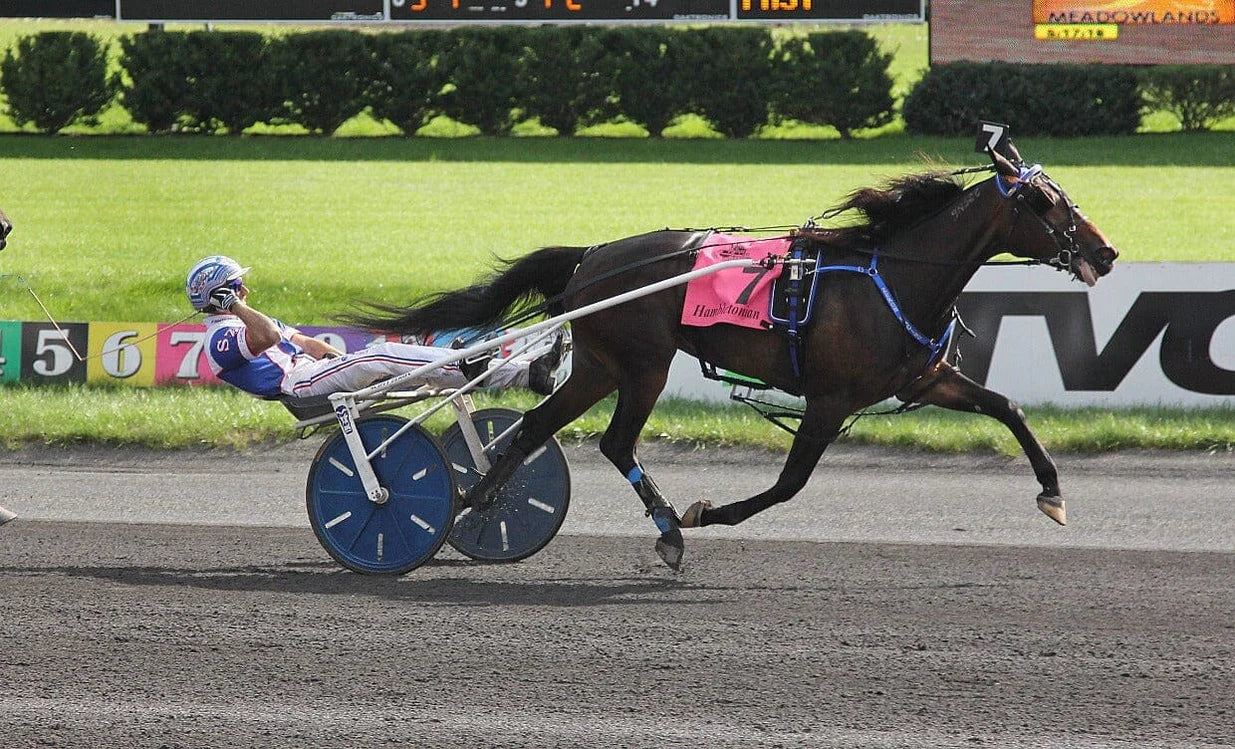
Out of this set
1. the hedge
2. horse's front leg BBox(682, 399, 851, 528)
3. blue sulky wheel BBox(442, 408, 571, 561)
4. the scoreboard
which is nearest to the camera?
horse's front leg BBox(682, 399, 851, 528)

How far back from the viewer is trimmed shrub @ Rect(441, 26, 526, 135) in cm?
2220

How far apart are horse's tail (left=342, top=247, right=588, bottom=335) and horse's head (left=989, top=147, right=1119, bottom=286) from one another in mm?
1747

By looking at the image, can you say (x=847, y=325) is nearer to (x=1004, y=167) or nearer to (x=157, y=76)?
(x=1004, y=167)

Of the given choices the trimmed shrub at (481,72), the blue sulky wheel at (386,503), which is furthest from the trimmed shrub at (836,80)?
the blue sulky wheel at (386,503)

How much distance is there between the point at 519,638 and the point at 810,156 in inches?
652

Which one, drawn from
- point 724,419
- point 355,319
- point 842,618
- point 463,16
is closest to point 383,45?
point 463,16

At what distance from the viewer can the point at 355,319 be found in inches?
250

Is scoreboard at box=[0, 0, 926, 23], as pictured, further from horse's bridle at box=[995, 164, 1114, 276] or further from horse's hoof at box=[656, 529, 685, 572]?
horse's hoof at box=[656, 529, 685, 572]

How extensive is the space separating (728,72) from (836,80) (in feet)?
5.10

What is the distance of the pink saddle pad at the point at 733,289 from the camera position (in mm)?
5750

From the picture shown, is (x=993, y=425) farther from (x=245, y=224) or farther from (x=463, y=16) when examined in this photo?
(x=463, y=16)

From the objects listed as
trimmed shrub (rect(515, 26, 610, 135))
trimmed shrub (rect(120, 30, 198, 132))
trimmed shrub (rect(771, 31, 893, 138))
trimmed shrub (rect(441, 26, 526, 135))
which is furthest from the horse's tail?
trimmed shrub (rect(120, 30, 198, 132))

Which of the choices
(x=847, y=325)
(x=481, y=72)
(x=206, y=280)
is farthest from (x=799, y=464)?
(x=481, y=72)

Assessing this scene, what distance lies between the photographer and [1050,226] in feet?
18.5
